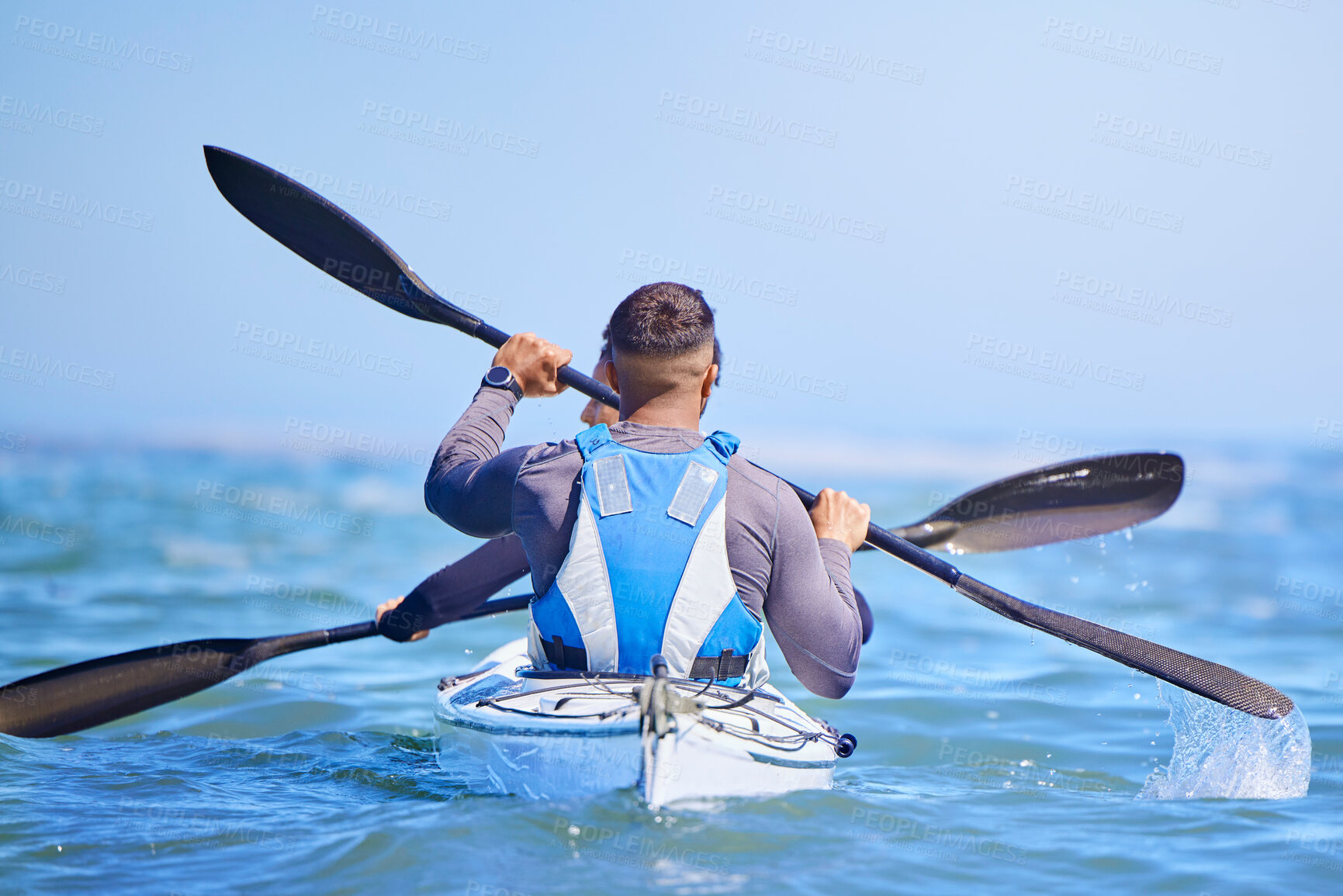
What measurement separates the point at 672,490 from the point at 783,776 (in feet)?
3.13

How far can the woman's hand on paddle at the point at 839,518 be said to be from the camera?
3611 mm

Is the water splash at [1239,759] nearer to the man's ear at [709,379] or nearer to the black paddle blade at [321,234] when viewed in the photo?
the man's ear at [709,379]

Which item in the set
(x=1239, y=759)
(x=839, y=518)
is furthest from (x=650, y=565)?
(x=1239, y=759)

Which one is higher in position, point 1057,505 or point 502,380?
point 502,380

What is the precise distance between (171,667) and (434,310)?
7.21ft

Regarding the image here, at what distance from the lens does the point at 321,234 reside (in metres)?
5.38

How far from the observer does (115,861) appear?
321cm

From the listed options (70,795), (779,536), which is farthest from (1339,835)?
(70,795)

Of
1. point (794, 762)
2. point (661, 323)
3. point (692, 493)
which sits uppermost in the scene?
point (661, 323)

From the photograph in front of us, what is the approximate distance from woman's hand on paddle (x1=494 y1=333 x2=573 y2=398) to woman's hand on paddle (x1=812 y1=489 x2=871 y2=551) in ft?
3.77

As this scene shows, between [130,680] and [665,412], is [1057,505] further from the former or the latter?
[130,680]

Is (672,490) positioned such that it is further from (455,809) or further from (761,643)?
(455,809)

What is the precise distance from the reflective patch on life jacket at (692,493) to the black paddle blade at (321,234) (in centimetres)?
235

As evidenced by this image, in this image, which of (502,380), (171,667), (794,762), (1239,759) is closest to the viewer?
(794,762)
